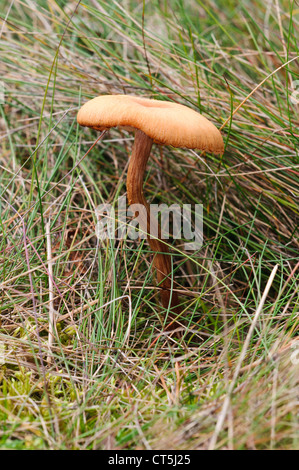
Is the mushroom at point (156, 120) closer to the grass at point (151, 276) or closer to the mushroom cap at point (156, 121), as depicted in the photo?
the mushroom cap at point (156, 121)

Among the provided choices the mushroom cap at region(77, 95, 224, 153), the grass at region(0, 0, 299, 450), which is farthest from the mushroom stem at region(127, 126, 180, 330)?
the mushroom cap at region(77, 95, 224, 153)

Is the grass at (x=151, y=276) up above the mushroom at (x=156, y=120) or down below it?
below

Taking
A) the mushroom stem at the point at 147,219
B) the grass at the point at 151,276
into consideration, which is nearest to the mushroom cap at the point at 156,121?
the mushroom stem at the point at 147,219

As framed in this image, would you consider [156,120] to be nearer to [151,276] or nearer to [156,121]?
[156,121]

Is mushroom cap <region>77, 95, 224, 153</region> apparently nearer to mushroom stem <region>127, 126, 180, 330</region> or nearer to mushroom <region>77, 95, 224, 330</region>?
mushroom <region>77, 95, 224, 330</region>

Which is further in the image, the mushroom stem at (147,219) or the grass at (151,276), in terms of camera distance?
the mushroom stem at (147,219)

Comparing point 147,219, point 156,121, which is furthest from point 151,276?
point 156,121

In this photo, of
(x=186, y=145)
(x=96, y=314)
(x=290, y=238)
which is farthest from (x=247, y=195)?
(x=96, y=314)
